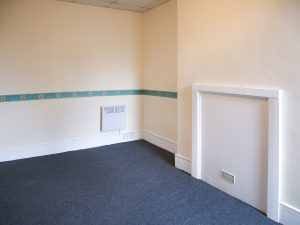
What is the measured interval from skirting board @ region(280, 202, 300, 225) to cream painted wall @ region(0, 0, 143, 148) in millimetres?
3036

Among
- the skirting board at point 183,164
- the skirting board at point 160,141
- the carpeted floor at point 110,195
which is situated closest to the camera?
the carpeted floor at point 110,195

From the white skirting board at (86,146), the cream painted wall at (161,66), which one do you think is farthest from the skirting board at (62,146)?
the cream painted wall at (161,66)

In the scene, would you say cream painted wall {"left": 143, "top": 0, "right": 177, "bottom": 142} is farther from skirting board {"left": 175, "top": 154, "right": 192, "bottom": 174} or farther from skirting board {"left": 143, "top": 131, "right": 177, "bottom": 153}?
skirting board {"left": 175, "top": 154, "right": 192, "bottom": 174}

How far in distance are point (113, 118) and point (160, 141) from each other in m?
0.93

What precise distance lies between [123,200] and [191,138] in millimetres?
1146

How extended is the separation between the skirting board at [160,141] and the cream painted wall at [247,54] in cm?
79

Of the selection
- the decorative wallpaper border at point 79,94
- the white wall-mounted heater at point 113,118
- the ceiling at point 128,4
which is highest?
the ceiling at point 128,4

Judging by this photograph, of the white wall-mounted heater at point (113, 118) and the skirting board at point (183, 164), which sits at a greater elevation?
the white wall-mounted heater at point (113, 118)

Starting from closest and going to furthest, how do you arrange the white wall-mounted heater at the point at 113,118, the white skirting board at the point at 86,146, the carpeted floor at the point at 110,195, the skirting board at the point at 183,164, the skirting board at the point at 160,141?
the carpeted floor at the point at 110,195, the skirting board at the point at 183,164, the white skirting board at the point at 86,146, the skirting board at the point at 160,141, the white wall-mounted heater at the point at 113,118

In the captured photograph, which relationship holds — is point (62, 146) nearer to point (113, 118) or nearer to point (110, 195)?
point (113, 118)

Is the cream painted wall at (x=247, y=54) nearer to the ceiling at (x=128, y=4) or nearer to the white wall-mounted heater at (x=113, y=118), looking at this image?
the ceiling at (x=128, y=4)

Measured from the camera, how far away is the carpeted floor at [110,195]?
2.23m

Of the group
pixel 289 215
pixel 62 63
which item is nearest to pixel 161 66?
pixel 62 63

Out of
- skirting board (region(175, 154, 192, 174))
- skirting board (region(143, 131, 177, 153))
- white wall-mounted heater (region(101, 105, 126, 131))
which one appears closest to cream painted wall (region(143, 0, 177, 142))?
skirting board (region(143, 131, 177, 153))
